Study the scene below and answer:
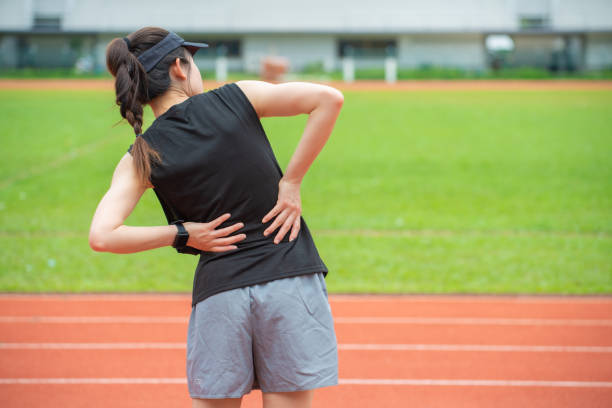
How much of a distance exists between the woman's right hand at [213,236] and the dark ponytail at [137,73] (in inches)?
8.6

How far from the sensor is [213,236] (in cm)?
209

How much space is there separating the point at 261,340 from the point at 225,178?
53cm

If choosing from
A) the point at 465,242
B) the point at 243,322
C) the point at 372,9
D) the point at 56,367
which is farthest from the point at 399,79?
the point at 243,322

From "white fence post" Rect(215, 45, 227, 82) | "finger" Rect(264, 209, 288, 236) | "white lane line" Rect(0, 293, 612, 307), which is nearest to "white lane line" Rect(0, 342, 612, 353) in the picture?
"white lane line" Rect(0, 293, 612, 307)

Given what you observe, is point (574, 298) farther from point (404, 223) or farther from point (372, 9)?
point (372, 9)

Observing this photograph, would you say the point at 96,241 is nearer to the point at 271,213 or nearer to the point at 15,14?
the point at 271,213

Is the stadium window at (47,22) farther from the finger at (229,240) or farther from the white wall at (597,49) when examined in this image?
the finger at (229,240)

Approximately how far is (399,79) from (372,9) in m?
15.4

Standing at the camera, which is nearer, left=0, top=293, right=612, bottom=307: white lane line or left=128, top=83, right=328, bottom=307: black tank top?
left=128, top=83, right=328, bottom=307: black tank top

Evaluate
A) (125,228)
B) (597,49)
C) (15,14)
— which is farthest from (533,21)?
(125,228)

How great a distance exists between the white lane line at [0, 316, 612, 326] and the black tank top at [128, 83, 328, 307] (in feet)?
13.5

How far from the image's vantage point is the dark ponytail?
2119 mm

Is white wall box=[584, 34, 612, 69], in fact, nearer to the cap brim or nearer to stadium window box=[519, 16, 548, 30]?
stadium window box=[519, 16, 548, 30]

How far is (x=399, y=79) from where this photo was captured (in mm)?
38531
